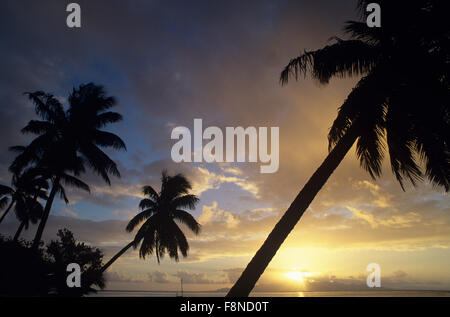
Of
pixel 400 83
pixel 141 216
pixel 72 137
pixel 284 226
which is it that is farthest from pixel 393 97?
pixel 141 216

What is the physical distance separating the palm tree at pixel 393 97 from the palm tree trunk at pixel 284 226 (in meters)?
0.02

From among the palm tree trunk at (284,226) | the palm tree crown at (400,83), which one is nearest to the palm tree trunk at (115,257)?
the palm tree trunk at (284,226)

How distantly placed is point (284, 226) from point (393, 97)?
4.59 meters

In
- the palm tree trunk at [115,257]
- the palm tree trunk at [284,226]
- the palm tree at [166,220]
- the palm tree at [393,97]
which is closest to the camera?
the palm tree trunk at [284,226]

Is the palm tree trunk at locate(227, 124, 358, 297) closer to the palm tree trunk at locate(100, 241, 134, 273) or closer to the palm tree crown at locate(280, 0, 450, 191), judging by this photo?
the palm tree crown at locate(280, 0, 450, 191)

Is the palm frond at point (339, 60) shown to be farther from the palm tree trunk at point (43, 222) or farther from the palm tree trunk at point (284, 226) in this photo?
the palm tree trunk at point (43, 222)

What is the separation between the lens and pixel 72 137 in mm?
15273

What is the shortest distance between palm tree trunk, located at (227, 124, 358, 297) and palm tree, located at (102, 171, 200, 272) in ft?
57.4

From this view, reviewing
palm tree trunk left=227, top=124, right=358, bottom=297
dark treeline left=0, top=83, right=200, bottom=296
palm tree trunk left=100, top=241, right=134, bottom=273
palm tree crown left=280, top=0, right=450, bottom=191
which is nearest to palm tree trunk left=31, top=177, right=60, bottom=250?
dark treeline left=0, top=83, right=200, bottom=296

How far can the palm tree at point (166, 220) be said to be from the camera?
21.8 metres

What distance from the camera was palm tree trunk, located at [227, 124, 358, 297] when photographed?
207 inches

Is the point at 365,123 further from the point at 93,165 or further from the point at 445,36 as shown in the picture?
the point at 93,165
